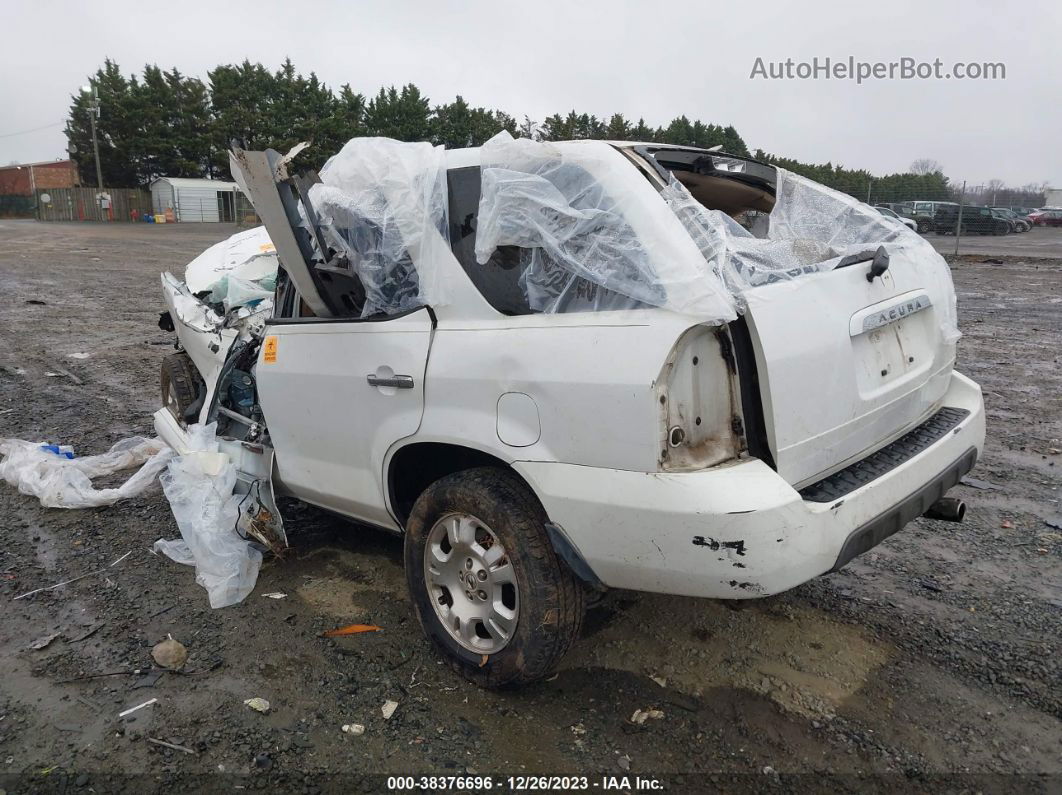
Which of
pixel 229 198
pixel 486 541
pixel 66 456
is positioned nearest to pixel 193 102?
pixel 229 198

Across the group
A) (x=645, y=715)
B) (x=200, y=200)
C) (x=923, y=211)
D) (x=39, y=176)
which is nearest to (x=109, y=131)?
(x=200, y=200)

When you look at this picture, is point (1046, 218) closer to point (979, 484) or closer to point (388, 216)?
point (979, 484)

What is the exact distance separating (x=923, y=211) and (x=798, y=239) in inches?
1086

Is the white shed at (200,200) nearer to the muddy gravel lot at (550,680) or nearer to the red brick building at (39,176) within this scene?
the red brick building at (39,176)

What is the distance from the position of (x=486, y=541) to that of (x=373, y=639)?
0.83 metres

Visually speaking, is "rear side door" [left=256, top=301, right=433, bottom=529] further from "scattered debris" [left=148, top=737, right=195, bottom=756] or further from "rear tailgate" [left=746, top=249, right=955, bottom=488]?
"rear tailgate" [left=746, top=249, right=955, bottom=488]

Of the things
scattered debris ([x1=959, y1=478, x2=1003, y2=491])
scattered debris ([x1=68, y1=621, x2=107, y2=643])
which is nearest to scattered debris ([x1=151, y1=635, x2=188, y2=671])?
scattered debris ([x1=68, y1=621, x2=107, y2=643])

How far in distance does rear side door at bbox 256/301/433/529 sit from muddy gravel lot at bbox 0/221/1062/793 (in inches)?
22.7

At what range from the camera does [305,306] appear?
369 centimetres

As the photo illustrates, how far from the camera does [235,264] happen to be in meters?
5.54

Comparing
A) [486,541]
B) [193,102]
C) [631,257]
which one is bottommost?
[486,541]

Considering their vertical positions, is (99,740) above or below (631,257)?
below

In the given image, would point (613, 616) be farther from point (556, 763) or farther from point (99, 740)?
point (99, 740)

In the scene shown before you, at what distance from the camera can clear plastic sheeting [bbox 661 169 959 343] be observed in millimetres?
2426
